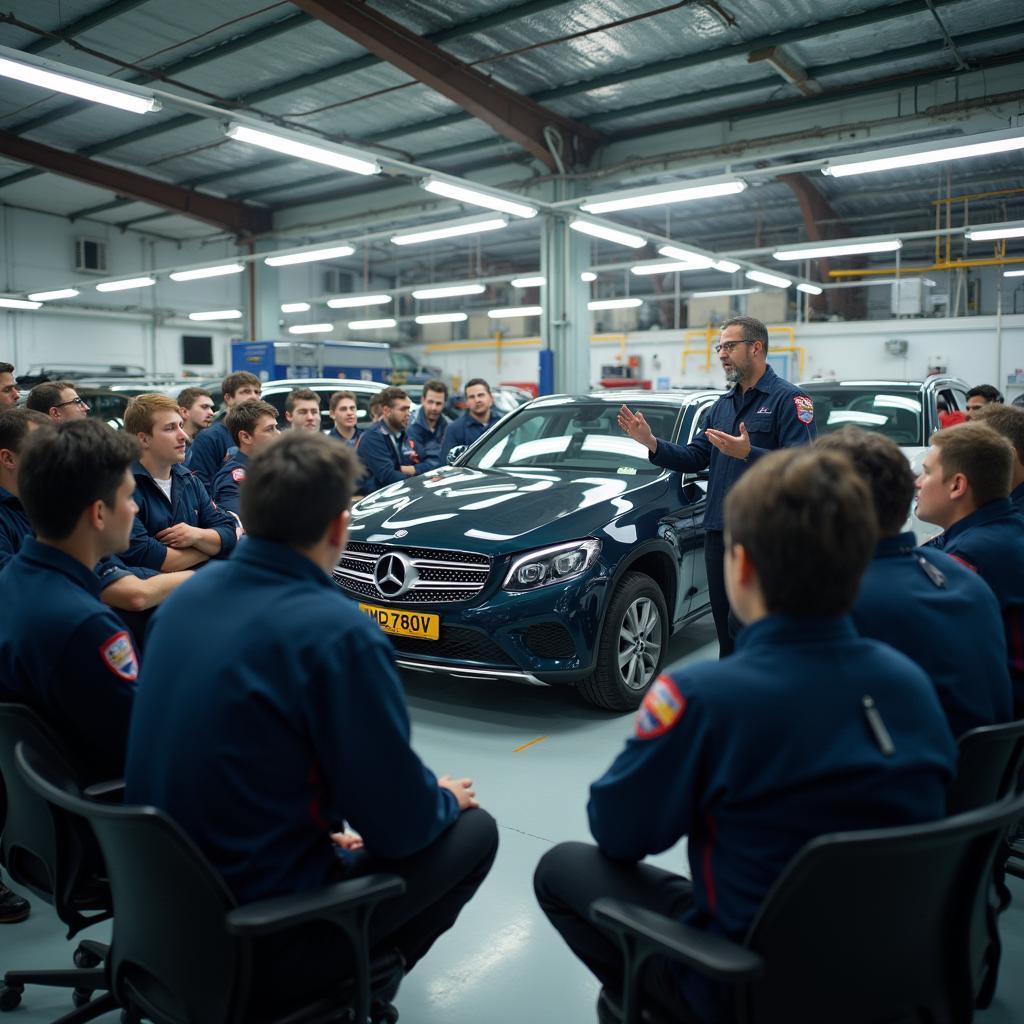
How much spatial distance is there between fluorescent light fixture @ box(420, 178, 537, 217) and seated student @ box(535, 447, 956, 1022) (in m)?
8.31

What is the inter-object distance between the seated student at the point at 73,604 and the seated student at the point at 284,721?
0.92ft

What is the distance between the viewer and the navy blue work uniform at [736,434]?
12.8 ft

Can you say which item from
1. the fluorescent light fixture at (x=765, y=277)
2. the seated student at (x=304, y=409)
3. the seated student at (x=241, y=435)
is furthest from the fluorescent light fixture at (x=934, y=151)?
the fluorescent light fixture at (x=765, y=277)

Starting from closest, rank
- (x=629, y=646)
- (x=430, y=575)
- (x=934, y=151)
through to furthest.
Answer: (x=430, y=575) < (x=629, y=646) < (x=934, y=151)

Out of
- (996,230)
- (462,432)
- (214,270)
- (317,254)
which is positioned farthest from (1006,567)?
(214,270)

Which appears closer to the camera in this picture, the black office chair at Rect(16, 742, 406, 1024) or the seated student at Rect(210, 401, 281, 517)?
the black office chair at Rect(16, 742, 406, 1024)

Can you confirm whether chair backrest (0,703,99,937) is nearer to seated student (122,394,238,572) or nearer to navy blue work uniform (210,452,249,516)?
seated student (122,394,238,572)

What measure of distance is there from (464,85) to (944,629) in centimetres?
926

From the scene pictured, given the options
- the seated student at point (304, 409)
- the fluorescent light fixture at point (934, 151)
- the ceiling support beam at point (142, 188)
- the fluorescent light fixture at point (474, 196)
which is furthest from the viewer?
the ceiling support beam at point (142, 188)

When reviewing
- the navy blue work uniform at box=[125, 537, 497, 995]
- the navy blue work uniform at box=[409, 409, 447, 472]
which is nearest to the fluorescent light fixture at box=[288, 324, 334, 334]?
the navy blue work uniform at box=[409, 409, 447, 472]

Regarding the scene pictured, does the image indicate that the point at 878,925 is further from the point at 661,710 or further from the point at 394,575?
the point at 394,575

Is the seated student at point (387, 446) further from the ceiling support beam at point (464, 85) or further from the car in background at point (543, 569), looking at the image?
the ceiling support beam at point (464, 85)

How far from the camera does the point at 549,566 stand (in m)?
3.63

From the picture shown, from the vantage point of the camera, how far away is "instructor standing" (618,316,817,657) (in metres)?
3.91
